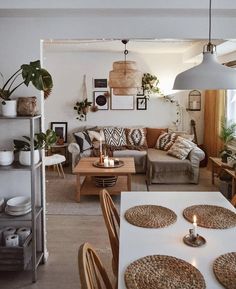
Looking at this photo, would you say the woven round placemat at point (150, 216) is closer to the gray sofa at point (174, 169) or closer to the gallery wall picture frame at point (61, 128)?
the gray sofa at point (174, 169)

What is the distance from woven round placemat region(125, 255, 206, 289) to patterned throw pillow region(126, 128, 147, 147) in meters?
4.95

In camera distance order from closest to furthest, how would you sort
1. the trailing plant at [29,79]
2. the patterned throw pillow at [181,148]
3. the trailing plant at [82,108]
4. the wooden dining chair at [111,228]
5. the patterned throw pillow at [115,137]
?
1. the wooden dining chair at [111,228]
2. the trailing plant at [29,79]
3. the patterned throw pillow at [181,148]
4. the patterned throw pillow at [115,137]
5. the trailing plant at [82,108]

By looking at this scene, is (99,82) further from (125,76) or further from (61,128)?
(125,76)

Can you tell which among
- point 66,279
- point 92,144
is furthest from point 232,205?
point 92,144

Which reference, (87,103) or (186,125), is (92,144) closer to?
(87,103)

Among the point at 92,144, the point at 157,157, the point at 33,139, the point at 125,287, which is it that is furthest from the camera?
the point at 92,144

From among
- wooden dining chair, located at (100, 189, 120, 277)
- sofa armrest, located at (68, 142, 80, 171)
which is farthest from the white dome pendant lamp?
sofa armrest, located at (68, 142, 80, 171)

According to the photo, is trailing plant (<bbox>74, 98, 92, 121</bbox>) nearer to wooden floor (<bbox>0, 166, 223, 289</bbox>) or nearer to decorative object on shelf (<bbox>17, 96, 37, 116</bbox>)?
wooden floor (<bbox>0, 166, 223, 289</bbox>)

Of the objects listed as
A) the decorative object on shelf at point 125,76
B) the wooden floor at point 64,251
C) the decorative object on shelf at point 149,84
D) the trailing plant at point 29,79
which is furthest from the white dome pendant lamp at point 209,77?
the decorative object on shelf at point 149,84

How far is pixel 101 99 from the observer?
6.84 m

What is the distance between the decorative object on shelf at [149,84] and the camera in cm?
670

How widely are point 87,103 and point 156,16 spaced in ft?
13.9

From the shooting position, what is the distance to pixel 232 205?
2.31m

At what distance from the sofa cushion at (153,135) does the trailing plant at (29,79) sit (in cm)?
422
